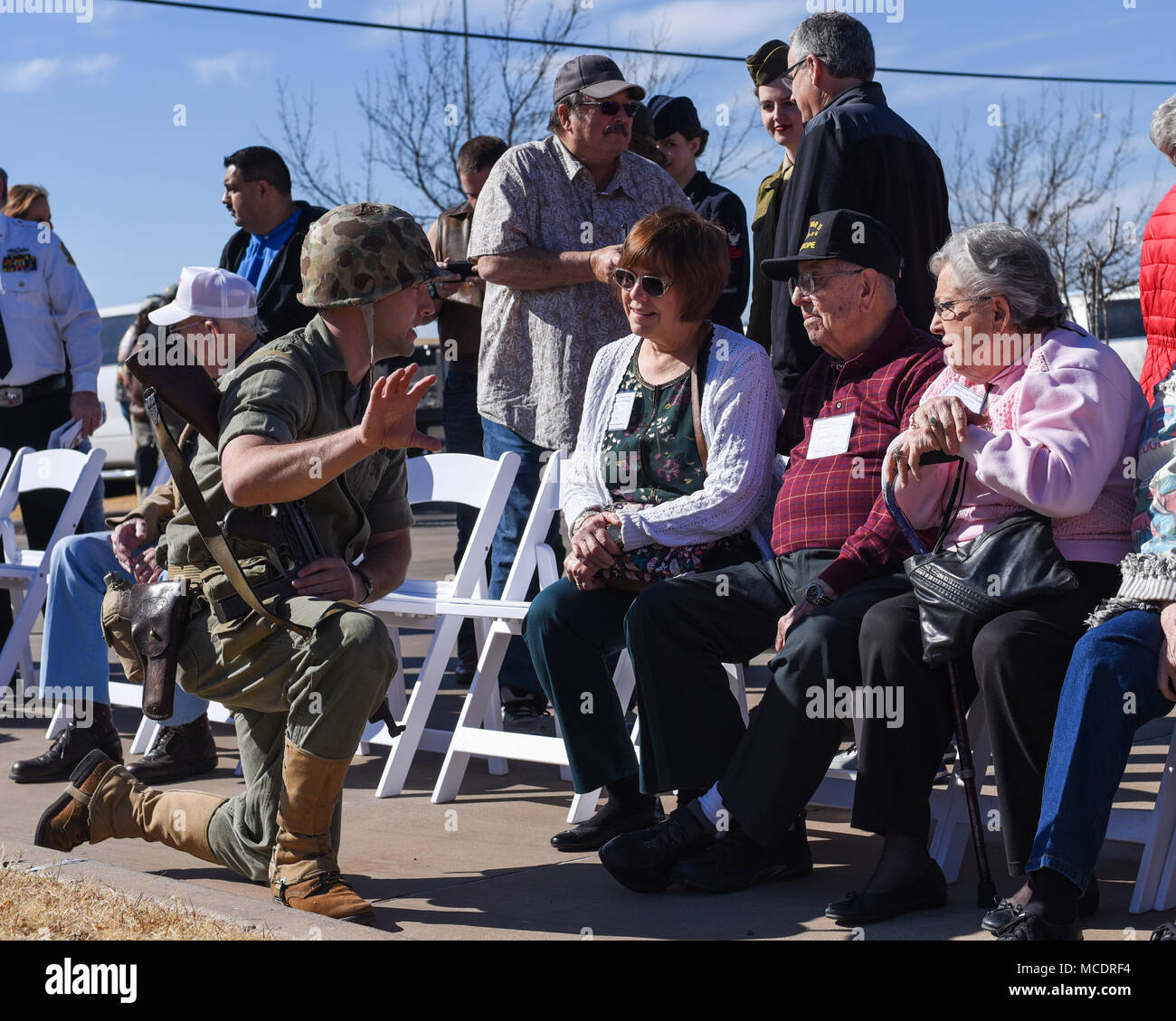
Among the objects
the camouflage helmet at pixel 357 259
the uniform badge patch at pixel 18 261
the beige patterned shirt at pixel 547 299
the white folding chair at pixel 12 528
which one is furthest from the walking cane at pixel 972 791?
the uniform badge patch at pixel 18 261

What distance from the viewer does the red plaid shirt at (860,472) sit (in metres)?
3.94

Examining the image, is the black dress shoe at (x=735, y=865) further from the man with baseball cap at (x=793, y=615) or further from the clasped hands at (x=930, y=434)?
the clasped hands at (x=930, y=434)

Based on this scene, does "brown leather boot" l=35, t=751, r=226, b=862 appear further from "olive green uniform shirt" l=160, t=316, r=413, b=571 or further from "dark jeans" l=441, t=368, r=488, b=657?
"dark jeans" l=441, t=368, r=488, b=657

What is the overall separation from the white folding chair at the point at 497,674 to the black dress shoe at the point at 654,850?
1.68 ft

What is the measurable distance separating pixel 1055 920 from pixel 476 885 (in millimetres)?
1563

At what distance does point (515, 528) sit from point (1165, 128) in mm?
2920

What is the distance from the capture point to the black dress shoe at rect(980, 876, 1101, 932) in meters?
3.28

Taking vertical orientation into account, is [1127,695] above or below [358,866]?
above

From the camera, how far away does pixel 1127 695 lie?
128 inches

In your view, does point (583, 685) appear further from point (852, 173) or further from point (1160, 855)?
point (852, 173)
